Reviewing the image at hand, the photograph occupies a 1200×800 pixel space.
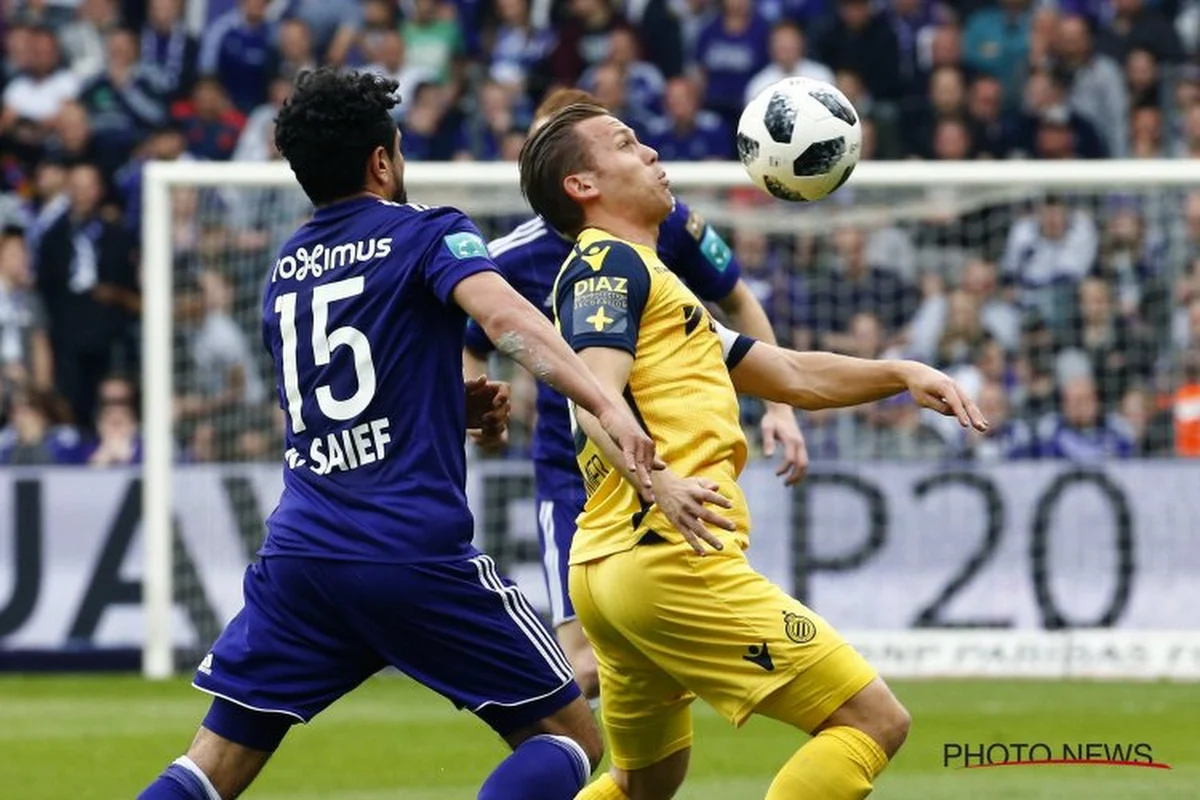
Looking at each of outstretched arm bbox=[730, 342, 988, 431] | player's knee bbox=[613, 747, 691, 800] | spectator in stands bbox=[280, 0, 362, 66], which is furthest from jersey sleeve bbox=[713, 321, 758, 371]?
spectator in stands bbox=[280, 0, 362, 66]

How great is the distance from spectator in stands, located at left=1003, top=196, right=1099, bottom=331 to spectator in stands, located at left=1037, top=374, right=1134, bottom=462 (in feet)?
1.81

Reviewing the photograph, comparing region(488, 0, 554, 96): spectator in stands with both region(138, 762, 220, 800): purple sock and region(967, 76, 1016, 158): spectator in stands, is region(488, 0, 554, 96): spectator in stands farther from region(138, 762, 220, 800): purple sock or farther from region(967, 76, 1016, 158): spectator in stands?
region(138, 762, 220, 800): purple sock

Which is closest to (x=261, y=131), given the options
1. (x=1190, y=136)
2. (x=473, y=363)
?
(x=1190, y=136)

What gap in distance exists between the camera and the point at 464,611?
5.46 metres

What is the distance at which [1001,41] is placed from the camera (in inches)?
703

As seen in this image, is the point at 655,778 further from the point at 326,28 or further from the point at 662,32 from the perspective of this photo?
the point at 326,28

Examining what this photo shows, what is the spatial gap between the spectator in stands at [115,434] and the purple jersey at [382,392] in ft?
30.5

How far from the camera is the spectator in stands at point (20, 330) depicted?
15.5 m

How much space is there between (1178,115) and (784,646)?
12.3m

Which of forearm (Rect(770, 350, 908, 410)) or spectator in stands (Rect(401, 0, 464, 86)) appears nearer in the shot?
forearm (Rect(770, 350, 908, 410))

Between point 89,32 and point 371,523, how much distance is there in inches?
548

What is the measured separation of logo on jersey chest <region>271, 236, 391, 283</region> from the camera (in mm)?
5531

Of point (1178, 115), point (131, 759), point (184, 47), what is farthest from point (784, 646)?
point (184, 47)

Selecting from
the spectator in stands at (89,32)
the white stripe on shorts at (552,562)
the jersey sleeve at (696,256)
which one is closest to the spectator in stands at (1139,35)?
the spectator in stands at (89,32)
